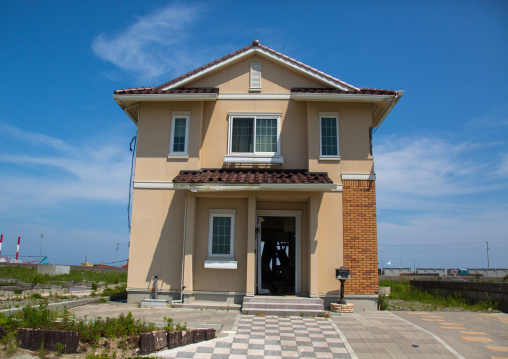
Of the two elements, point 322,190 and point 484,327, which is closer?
point 484,327

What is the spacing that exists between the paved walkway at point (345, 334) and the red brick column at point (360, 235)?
1093 mm

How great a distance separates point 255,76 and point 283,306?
24.4 ft

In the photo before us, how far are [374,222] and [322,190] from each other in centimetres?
206

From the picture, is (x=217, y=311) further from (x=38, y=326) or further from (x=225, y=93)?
(x=225, y=93)

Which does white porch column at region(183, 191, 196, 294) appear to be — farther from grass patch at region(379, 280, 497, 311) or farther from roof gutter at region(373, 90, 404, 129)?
roof gutter at region(373, 90, 404, 129)

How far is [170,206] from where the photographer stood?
1314cm

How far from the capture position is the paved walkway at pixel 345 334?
25.2ft

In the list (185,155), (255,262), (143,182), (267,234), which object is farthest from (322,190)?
(267,234)

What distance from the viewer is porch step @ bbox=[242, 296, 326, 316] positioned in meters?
11.3

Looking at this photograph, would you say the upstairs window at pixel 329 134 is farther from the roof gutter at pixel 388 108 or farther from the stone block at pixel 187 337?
the stone block at pixel 187 337

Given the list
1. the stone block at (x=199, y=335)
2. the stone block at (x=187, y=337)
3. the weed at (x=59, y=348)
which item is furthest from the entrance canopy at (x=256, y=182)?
the weed at (x=59, y=348)

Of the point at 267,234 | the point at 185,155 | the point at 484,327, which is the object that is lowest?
the point at 484,327

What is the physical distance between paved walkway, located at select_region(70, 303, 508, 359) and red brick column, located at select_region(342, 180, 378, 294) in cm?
109

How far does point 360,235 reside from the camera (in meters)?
12.7
